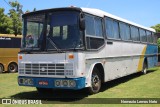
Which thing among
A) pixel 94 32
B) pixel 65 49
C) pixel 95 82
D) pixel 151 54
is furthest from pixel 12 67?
pixel 65 49

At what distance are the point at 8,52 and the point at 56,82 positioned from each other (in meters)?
13.5

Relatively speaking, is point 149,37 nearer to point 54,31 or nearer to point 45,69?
point 54,31

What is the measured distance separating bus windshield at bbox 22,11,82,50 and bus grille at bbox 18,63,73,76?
556 millimetres

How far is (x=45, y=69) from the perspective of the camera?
10.0 metres

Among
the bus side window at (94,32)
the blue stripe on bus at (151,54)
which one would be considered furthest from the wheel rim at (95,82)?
the blue stripe on bus at (151,54)

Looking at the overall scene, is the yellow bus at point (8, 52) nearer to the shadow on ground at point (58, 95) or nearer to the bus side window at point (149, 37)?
the bus side window at point (149, 37)

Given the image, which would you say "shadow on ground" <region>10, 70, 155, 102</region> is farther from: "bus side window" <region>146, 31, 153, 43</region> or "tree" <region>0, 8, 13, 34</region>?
"tree" <region>0, 8, 13, 34</region>

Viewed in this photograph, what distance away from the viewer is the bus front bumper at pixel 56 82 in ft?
31.1

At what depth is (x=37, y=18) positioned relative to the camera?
10469 mm

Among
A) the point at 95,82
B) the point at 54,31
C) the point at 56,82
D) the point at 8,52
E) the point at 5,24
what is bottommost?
the point at 95,82

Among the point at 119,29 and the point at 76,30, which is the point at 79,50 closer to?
the point at 76,30

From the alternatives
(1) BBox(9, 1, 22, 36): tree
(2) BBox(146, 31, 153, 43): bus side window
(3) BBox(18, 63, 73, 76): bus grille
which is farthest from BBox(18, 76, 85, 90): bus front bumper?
(1) BBox(9, 1, 22, 36): tree

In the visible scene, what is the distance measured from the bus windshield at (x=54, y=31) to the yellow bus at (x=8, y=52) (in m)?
12.1

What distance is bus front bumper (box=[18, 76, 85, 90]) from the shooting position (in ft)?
31.1
